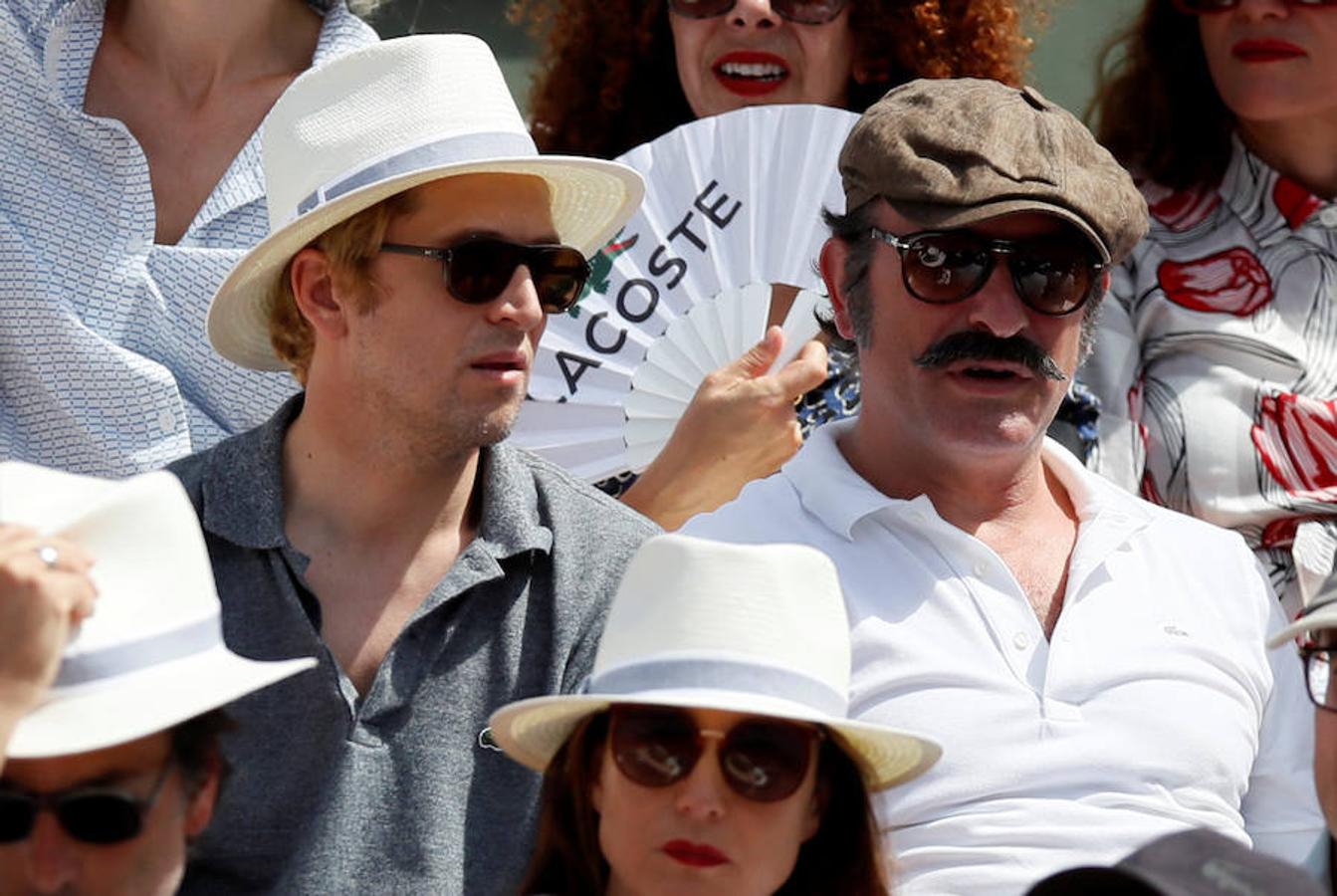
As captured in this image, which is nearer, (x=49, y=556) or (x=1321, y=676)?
(x=49, y=556)

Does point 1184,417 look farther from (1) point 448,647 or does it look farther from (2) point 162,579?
(2) point 162,579

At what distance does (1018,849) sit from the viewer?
3465 mm

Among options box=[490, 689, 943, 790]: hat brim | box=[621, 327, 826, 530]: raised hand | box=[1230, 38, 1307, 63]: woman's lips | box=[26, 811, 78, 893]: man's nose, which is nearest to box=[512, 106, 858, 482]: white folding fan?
box=[621, 327, 826, 530]: raised hand

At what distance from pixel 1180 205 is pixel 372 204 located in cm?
159

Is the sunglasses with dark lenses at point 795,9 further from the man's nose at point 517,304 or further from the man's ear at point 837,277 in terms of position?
the man's nose at point 517,304

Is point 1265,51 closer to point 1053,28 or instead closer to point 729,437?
point 729,437

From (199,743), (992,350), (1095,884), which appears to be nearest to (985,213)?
(992,350)

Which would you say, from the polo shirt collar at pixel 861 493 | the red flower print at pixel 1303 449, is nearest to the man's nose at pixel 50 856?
the polo shirt collar at pixel 861 493

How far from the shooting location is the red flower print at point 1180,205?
4422mm

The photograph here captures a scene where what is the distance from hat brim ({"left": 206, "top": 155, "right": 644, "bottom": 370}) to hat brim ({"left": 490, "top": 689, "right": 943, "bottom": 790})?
0.83 m

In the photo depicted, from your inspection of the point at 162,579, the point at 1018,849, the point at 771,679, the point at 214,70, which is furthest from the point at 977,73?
the point at 162,579

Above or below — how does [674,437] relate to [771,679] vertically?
below

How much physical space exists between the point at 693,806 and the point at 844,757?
0.84 ft

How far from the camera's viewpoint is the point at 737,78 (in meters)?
4.63
